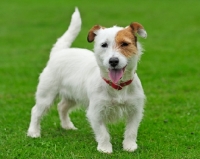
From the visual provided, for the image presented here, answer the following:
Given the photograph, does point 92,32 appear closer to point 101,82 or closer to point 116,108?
point 101,82

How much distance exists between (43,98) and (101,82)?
163 cm

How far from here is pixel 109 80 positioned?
6.70 metres

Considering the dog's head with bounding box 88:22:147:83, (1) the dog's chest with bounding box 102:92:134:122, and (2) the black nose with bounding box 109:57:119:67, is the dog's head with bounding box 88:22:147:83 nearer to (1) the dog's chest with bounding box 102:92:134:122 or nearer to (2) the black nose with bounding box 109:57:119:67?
(2) the black nose with bounding box 109:57:119:67

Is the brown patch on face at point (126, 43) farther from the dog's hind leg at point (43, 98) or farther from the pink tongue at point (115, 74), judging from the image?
→ the dog's hind leg at point (43, 98)

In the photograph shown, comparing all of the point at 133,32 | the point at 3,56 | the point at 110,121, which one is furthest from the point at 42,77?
the point at 3,56

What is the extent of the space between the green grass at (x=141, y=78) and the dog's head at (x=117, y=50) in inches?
46.9

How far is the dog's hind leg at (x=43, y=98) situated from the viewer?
26.3ft

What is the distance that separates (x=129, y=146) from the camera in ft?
22.8

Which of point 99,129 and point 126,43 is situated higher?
point 126,43

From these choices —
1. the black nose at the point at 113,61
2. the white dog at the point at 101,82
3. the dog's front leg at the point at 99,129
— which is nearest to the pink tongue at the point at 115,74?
the white dog at the point at 101,82

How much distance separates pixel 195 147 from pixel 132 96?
125 centimetres

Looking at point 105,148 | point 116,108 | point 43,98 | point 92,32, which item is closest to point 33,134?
point 43,98

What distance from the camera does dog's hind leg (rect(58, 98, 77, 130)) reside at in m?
8.53

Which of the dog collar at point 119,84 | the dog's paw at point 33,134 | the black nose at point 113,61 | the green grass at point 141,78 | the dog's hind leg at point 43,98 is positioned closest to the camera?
the black nose at point 113,61
